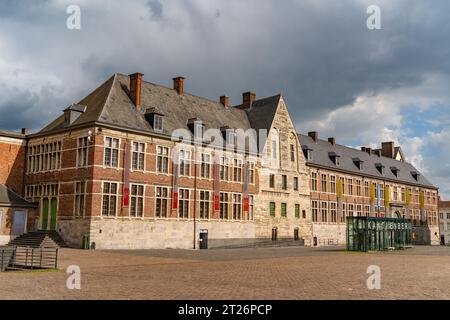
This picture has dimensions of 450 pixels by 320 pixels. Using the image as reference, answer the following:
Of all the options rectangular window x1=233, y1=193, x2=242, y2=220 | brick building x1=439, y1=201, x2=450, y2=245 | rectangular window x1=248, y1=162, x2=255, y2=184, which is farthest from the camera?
brick building x1=439, y1=201, x2=450, y2=245

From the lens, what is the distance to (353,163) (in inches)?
2517

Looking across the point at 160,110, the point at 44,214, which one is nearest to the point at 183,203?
the point at 160,110

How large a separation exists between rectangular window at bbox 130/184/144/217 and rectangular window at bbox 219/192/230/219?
8.75 m

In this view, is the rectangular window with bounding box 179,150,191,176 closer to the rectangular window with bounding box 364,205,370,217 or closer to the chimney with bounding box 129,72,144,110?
the chimney with bounding box 129,72,144,110

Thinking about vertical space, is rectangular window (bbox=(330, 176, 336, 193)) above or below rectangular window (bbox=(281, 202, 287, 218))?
above

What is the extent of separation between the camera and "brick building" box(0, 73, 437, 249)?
34562mm

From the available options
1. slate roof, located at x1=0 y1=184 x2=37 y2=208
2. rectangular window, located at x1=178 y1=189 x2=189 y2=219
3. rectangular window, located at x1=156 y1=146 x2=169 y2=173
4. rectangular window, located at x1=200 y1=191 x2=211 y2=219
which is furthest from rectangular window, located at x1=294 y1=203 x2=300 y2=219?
slate roof, located at x1=0 y1=184 x2=37 y2=208

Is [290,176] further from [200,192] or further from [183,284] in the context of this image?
[183,284]

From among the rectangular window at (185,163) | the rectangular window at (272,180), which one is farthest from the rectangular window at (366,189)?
the rectangular window at (185,163)

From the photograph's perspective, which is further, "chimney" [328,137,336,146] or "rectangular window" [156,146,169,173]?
"chimney" [328,137,336,146]

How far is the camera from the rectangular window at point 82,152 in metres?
34.5

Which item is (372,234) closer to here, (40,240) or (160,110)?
(160,110)

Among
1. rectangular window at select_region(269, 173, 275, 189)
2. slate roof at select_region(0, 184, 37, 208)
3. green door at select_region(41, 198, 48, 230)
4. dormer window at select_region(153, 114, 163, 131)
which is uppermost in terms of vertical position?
dormer window at select_region(153, 114, 163, 131)

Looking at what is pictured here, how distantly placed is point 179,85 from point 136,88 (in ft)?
22.3
